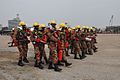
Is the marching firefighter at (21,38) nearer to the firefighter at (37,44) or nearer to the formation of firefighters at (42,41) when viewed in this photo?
the formation of firefighters at (42,41)

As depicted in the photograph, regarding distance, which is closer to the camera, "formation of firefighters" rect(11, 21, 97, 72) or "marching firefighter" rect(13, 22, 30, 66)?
"formation of firefighters" rect(11, 21, 97, 72)

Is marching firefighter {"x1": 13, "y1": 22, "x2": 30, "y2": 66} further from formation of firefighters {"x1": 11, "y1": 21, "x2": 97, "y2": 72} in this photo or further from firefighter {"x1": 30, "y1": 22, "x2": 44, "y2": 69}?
firefighter {"x1": 30, "y1": 22, "x2": 44, "y2": 69}

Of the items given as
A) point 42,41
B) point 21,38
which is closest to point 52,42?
point 42,41

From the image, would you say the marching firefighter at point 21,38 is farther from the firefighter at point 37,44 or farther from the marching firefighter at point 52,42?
the marching firefighter at point 52,42

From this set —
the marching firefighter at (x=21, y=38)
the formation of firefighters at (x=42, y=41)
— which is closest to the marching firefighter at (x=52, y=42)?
the formation of firefighters at (x=42, y=41)

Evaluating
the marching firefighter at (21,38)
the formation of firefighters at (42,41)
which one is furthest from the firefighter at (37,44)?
the marching firefighter at (21,38)

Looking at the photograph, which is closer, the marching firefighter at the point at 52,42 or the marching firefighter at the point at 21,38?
the marching firefighter at the point at 52,42

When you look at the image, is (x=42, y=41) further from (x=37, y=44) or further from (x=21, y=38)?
(x=21, y=38)

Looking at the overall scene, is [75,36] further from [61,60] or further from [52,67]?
[52,67]

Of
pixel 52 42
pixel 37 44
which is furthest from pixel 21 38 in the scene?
pixel 52 42

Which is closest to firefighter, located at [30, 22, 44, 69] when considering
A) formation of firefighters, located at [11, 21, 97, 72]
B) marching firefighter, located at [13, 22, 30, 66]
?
formation of firefighters, located at [11, 21, 97, 72]

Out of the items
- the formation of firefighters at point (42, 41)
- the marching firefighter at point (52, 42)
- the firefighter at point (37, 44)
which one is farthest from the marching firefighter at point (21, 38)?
the marching firefighter at point (52, 42)

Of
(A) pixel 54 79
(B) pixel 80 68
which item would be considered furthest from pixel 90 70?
(A) pixel 54 79

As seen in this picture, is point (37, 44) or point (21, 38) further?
point (21, 38)
